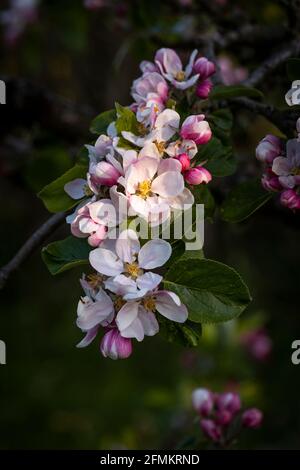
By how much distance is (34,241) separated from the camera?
1.26m

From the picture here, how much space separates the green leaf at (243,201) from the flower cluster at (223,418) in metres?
0.59

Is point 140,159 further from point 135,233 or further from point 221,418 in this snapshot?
point 221,418

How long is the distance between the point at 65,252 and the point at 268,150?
32 centimetres

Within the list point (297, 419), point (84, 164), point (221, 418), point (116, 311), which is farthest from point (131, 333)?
point (297, 419)

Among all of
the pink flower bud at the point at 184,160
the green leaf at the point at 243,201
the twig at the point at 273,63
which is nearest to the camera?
the pink flower bud at the point at 184,160

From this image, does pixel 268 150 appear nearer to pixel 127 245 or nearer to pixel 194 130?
pixel 194 130

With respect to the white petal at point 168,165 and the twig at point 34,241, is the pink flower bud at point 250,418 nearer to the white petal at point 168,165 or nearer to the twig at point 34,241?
the twig at point 34,241

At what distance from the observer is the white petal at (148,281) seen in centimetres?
94

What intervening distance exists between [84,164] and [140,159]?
16cm

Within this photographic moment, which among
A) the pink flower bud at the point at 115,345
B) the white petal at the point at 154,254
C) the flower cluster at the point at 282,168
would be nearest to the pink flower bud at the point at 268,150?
the flower cluster at the point at 282,168

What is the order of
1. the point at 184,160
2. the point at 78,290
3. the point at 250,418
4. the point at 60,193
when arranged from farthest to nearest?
1. the point at 78,290
2. the point at 250,418
3. the point at 60,193
4. the point at 184,160

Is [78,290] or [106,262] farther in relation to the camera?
[78,290]

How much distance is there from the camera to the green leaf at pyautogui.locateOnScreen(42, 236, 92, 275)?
1061 mm

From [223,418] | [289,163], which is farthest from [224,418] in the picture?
[289,163]
